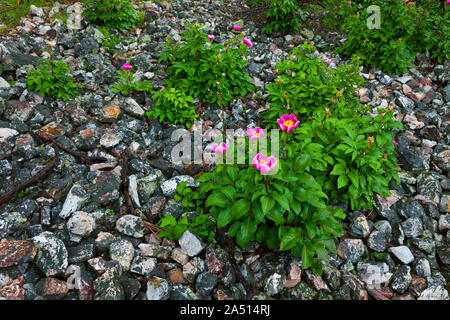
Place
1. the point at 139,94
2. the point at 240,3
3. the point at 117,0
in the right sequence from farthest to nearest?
the point at 240,3 → the point at 117,0 → the point at 139,94

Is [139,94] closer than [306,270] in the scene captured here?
No

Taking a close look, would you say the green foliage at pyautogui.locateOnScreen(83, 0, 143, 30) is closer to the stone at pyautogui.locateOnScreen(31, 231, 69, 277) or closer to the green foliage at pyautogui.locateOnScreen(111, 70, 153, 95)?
the green foliage at pyautogui.locateOnScreen(111, 70, 153, 95)

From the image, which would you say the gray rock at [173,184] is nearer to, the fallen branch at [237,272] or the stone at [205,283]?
the fallen branch at [237,272]

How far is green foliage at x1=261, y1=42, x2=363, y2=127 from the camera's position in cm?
352

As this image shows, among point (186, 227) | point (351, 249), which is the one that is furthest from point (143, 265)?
point (351, 249)

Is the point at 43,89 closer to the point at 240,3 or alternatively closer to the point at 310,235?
the point at 310,235

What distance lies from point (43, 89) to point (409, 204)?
13.0 ft

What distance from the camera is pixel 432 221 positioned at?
3.11 meters

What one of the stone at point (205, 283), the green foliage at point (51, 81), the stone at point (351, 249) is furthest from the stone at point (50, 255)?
the stone at point (351, 249)

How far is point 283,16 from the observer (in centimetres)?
523

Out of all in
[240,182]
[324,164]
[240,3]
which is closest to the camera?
[240,182]

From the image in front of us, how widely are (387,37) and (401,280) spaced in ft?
11.4

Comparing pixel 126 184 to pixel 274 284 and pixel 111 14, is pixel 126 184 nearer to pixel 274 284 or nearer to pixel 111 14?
pixel 274 284

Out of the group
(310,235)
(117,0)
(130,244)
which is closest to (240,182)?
(310,235)
